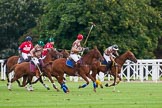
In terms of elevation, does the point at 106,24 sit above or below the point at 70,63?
below

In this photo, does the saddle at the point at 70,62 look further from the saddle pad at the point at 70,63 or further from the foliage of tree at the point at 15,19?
the foliage of tree at the point at 15,19

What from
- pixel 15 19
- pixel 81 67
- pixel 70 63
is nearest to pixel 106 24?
pixel 15 19

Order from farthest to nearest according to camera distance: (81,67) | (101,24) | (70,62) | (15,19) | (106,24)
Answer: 1. (15,19)
2. (101,24)
3. (106,24)
4. (70,62)
5. (81,67)

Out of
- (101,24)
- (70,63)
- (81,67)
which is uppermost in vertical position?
(70,63)

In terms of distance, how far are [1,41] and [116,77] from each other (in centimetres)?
3842

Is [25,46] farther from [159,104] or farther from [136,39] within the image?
[136,39]

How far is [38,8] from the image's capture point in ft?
247

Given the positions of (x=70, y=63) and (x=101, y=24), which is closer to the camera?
(x=70, y=63)

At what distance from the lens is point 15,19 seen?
75.0 m

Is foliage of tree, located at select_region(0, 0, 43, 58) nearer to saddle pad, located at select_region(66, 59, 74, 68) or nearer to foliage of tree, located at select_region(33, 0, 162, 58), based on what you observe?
foliage of tree, located at select_region(33, 0, 162, 58)

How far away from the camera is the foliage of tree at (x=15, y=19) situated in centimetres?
7444

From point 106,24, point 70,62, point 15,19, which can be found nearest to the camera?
point 70,62

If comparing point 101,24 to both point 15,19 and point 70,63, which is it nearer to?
point 15,19

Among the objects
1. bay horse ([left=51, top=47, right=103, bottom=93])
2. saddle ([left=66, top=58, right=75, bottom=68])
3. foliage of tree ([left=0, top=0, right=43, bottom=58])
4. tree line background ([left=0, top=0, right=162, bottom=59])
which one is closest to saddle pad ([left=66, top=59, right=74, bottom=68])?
saddle ([left=66, top=58, right=75, bottom=68])
